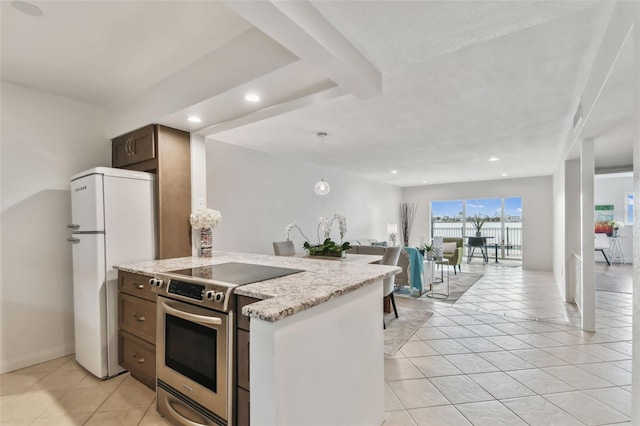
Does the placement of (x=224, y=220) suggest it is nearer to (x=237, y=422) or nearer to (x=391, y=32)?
(x=237, y=422)

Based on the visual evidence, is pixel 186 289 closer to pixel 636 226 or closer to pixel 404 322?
pixel 636 226

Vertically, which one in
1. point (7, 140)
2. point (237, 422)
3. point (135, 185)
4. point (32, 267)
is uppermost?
point (7, 140)

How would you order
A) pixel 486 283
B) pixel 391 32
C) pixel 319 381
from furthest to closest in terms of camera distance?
pixel 486 283
pixel 391 32
pixel 319 381

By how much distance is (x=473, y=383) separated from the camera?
2.29 m

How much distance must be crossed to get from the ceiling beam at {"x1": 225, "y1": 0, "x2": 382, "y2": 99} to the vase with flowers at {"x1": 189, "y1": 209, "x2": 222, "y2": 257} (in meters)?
1.78

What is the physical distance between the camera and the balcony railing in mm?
8867

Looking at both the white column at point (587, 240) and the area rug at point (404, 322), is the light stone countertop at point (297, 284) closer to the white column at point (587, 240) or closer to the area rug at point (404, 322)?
the area rug at point (404, 322)

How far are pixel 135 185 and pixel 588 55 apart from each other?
368cm

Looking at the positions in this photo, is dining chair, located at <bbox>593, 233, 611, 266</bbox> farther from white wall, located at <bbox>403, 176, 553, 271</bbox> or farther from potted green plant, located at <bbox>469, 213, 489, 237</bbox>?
potted green plant, located at <bbox>469, 213, 489, 237</bbox>

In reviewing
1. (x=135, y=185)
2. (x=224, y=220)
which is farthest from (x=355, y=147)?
(x=135, y=185)

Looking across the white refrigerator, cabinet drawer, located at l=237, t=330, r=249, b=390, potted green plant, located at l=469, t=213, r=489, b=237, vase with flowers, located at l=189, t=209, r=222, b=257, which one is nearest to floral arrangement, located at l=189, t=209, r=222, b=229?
vase with flowers, located at l=189, t=209, r=222, b=257

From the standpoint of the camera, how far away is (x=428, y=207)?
30.3ft

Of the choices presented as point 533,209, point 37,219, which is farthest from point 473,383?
point 533,209

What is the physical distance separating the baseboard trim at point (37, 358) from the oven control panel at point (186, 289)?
2028 mm
